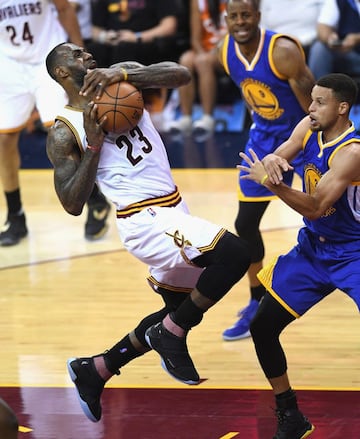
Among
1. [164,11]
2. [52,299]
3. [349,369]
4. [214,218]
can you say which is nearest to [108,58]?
[164,11]

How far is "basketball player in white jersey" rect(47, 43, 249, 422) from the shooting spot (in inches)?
162

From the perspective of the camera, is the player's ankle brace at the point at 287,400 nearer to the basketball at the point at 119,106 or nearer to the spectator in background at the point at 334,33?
the basketball at the point at 119,106

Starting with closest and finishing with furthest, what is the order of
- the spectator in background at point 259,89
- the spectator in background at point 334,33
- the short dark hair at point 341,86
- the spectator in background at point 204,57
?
the short dark hair at point 341,86 → the spectator in background at point 259,89 → the spectator in background at point 334,33 → the spectator in background at point 204,57

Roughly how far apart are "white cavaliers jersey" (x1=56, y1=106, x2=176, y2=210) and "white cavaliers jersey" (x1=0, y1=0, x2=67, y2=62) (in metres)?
2.86

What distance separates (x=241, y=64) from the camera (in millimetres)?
5402

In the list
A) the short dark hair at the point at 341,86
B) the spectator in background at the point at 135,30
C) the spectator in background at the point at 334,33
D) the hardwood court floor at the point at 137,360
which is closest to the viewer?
the short dark hair at the point at 341,86

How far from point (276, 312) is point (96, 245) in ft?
10.6

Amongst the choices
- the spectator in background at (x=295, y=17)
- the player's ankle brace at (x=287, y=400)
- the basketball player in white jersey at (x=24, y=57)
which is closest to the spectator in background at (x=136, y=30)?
the spectator in background at (x=295, y=17)

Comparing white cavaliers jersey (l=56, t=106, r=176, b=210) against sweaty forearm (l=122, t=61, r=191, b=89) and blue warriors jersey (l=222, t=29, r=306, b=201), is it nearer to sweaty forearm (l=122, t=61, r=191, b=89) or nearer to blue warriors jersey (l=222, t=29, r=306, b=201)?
sweaty forearm (l=122, t=61, r=191, b=89)

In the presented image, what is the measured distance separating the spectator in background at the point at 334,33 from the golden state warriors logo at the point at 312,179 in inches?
215

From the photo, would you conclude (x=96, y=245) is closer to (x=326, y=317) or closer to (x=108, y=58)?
(x=326, y=317)

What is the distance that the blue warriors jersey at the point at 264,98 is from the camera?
5.29 meters

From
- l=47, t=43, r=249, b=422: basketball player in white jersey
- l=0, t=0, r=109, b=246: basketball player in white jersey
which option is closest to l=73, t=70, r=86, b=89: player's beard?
l=47, t=43, r=249, b=422: basketball player in white jersey

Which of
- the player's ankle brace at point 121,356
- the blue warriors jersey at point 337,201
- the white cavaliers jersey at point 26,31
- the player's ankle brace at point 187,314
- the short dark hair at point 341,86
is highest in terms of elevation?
the short dark hair at point 341,86
